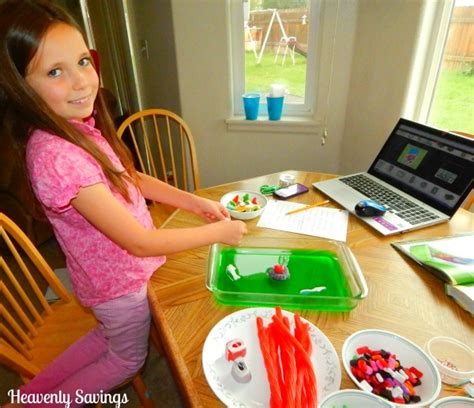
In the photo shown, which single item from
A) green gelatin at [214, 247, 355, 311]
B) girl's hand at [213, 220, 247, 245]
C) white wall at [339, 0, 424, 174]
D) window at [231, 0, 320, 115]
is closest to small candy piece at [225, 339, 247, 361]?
green gelatin at [214, 247, 355, 311]

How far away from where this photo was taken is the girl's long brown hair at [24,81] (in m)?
0.63

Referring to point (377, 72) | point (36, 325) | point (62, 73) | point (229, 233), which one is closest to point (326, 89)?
point (377, 72)

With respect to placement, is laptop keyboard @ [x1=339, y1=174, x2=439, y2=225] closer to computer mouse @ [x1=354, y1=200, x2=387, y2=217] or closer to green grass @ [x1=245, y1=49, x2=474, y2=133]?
computer mouse @ [x1=354, y1=200, x2=387, y2=217]

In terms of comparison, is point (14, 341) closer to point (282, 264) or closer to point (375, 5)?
point (282, 264)

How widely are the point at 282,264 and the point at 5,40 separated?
0.72 m

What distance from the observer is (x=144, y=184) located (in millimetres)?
1044

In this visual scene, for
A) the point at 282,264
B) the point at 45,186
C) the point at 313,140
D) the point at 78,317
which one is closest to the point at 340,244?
the point at 282,264

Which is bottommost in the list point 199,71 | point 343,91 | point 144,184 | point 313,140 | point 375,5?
point 313,140

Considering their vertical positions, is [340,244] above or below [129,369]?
above

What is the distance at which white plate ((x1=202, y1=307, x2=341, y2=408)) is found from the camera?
52cm

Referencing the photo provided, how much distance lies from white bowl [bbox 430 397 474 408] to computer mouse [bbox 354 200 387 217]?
Answer: 0.56 metres

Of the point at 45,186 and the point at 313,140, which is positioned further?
the point at 313,140

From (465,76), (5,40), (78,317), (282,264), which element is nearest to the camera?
(5,40)

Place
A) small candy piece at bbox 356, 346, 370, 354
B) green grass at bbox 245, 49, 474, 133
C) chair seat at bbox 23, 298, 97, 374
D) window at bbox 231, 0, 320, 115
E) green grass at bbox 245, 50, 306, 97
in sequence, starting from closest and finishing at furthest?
small candy piece at bbox 356, 346, 370, 354 < chair seat at bbox 23, 298, 97, 374 < green grass at bbox 245, 49, 474, 133 < window at bbox 231, 0, 320, 115 < green grass at bbox 245, 50, 306, 97
